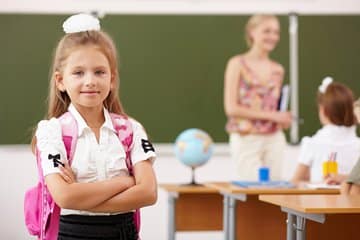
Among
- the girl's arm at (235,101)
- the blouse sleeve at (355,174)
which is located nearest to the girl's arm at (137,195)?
the blouse sleeve at (355,174)

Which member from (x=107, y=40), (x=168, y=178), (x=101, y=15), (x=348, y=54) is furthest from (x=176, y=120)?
(x=107, y=40)

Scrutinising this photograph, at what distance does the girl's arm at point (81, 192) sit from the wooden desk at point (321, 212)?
103 cm

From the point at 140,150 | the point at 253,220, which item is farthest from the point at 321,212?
the point at 253,220

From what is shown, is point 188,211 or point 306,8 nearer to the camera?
point 188,211

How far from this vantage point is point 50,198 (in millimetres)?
2555

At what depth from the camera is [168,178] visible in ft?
24.3

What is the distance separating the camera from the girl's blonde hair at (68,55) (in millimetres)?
2613

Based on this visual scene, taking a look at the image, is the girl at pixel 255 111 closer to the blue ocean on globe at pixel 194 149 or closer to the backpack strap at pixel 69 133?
the blue ocean on globe at pixel 194 149

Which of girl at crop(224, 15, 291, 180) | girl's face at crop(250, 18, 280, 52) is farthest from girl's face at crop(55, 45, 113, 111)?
girl's face at crop(250, 18, 280, 52)

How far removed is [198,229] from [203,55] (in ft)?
7.94

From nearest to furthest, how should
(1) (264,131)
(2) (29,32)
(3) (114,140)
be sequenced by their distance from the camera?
(3) (114,140) → (1) (264,131) → (2) (29,32)

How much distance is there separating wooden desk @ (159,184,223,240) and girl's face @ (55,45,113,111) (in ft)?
9.50

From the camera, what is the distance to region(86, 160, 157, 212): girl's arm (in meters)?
2.47

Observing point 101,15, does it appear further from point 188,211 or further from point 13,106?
point 188,211
